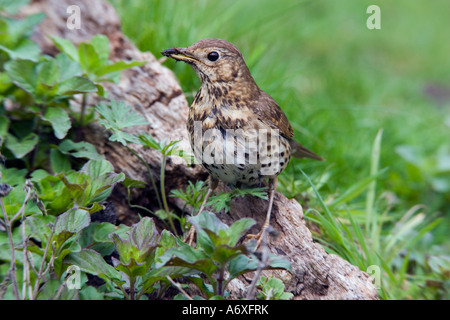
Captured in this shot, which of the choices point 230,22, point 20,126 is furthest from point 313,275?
point 230,22

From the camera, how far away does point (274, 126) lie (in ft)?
9.03

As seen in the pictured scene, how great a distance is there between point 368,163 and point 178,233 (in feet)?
6.63

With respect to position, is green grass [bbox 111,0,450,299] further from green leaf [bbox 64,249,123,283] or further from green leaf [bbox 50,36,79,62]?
green leaf [bbox 64,249,123,283]

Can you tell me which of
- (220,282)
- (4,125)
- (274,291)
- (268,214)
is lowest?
(274,291)

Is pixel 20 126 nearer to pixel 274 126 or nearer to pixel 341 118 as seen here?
pixel 274 126

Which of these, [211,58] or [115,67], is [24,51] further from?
[211,58]

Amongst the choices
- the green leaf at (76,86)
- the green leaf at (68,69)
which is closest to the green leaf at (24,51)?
the green leaf at (68,69)

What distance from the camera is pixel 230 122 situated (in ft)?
8.46

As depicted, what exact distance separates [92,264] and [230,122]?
934mm

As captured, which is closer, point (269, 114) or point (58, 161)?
point (269, 114)

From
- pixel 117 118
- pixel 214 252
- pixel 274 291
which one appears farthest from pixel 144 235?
pixel 117 118

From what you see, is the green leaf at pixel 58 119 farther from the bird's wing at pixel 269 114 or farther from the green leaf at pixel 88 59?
the bird's wing at pixel 269 114

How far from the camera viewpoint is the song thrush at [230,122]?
253cm

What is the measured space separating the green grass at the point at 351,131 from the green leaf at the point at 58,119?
1091mm
